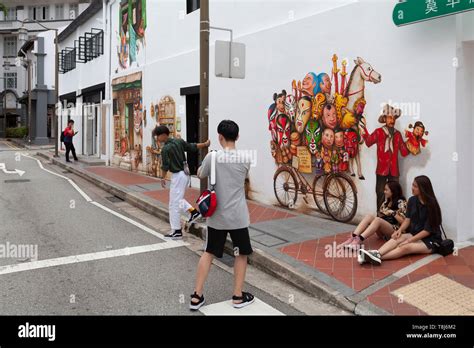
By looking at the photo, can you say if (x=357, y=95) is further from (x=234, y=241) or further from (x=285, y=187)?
(x=234, y=241)

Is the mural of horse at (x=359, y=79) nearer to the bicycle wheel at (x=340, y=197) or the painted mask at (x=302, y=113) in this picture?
the painted mask at (x=302, y=113)

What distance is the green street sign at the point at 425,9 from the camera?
5035 mm

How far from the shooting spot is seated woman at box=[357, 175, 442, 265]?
505 centimetres

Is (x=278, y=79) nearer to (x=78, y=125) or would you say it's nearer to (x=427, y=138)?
(x=427, y=138)

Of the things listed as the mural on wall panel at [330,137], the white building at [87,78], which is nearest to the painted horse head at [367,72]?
the mural on wall panel at [330,137]

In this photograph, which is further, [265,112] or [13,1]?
[13,1]

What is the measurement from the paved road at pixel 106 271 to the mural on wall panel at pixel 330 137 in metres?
2.39

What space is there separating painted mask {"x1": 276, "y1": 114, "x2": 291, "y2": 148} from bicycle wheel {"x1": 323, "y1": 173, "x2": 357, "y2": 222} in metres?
1.29

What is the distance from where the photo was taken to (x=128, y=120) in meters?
15.3

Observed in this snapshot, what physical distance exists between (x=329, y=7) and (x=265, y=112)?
2342 millimetres

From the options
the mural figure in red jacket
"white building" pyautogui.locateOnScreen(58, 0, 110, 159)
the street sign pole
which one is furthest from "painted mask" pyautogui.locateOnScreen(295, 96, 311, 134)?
"white building" pyautogui.locateOnScreen(58, 0, 110, 159)

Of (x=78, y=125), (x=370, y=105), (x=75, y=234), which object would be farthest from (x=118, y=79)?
(x=370, y=105)

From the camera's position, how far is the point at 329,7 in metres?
7.27

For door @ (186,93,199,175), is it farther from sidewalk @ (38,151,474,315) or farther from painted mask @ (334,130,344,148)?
painted mask @ (334,130,344,148)
